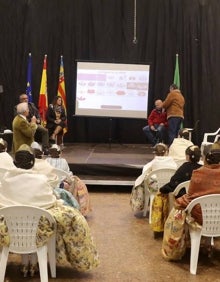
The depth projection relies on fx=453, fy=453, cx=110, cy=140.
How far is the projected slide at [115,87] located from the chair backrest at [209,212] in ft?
18.3

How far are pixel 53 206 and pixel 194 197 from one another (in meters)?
1.07

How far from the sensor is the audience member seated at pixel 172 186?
3.87 metres

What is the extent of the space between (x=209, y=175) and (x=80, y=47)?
6460 mm

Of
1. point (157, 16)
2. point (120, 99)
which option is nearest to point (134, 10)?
point (157, 16)

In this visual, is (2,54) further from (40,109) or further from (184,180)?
(184,180)

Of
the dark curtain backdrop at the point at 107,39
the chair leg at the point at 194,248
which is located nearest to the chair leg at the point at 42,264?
the chair leg at the point at 194,248

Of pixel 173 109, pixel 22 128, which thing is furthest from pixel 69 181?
pixel 173 109

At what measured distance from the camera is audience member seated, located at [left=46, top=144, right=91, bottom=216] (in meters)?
4.50

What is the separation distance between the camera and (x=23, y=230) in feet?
9.71

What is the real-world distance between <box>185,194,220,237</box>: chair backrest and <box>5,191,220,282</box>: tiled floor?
34 centimetres

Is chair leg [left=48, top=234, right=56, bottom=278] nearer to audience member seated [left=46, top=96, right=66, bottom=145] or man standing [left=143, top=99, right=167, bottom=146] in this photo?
audience member seated [left=46, top=96, right=66, bottom=145]

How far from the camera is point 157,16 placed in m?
9.26

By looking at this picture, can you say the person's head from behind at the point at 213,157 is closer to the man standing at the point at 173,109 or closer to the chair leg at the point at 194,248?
the chair leg at the point at 194,248

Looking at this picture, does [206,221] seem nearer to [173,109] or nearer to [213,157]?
[213,157]
